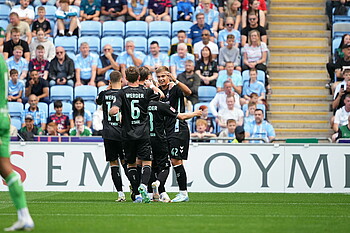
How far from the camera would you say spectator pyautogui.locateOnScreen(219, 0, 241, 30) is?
2256 centimetres

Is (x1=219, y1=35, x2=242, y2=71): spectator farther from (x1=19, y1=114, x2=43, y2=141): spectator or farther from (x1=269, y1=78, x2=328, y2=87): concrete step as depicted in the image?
(x1=19, y1=114, x2=43, y2=141): spectator

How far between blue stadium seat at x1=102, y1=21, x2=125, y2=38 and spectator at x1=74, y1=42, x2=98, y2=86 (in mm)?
1430

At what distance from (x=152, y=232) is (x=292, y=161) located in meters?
9.05

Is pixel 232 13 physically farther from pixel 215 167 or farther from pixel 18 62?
pixel 215 167

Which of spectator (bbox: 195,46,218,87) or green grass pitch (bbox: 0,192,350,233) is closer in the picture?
green grass pitch (bbox: 0,192,350,233)

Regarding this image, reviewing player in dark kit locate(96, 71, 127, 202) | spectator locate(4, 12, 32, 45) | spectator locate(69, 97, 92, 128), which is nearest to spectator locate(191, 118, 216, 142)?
spectator locate(69, 97, 92, 128)

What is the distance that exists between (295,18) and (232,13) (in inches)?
78.7

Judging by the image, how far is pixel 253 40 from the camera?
21.2 m

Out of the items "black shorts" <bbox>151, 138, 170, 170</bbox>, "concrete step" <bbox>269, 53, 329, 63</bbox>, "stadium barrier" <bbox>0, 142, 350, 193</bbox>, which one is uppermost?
"concrete step" <bbox>269, 53, 329, 63</bbox>

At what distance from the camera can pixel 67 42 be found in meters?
22.5

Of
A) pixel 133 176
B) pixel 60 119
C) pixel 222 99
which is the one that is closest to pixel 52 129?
pixel 60 119

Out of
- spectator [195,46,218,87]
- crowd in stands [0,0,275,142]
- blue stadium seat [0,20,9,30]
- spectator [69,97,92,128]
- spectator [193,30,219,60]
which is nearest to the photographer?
spectator [69,97,92,128]

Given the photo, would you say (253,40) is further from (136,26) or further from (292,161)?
(292,161)

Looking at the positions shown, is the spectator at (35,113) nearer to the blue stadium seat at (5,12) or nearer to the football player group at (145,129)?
the blue stadium seat at (5,12)
